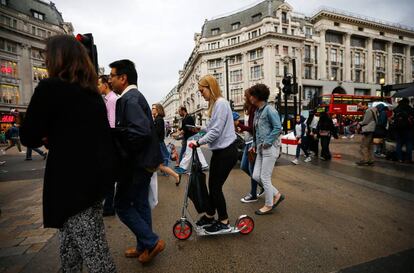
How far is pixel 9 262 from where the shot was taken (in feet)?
8.03

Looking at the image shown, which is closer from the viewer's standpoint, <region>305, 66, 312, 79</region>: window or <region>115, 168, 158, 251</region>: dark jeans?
<region>115, 168, 158, 251</region>: dark jeans

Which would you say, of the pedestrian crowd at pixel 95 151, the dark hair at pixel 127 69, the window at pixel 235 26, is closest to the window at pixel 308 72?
the window at pixel 235 26

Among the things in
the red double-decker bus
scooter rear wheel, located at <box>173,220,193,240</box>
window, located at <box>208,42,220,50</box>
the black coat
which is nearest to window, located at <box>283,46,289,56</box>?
window, located at <box>208,42,220,50</box>

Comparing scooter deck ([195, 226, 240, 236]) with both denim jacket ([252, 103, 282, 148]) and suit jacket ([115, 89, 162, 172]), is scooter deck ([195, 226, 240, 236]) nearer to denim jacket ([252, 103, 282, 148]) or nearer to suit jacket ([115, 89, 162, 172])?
suit jacket ([115, 89, 162, 172])

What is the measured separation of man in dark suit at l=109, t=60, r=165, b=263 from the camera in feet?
6.01

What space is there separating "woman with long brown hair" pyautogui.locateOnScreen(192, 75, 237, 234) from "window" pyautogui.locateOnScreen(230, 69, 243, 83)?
147ft

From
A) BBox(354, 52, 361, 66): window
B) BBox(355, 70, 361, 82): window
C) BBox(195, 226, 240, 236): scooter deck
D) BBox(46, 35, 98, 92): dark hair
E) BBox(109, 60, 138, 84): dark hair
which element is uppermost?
BBox(354, 52, 361, 66): window

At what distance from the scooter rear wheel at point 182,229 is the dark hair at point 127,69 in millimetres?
1711

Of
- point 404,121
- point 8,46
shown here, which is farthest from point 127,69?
point 8,46

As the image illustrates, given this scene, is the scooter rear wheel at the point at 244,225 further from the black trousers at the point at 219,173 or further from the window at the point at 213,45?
the window at the point at 213,45

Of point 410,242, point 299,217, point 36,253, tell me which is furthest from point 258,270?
point 36,253

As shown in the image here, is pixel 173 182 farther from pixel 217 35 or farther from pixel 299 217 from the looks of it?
pixel 217 35

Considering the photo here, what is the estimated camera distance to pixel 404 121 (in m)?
7.30

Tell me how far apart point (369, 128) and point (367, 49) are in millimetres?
52757
